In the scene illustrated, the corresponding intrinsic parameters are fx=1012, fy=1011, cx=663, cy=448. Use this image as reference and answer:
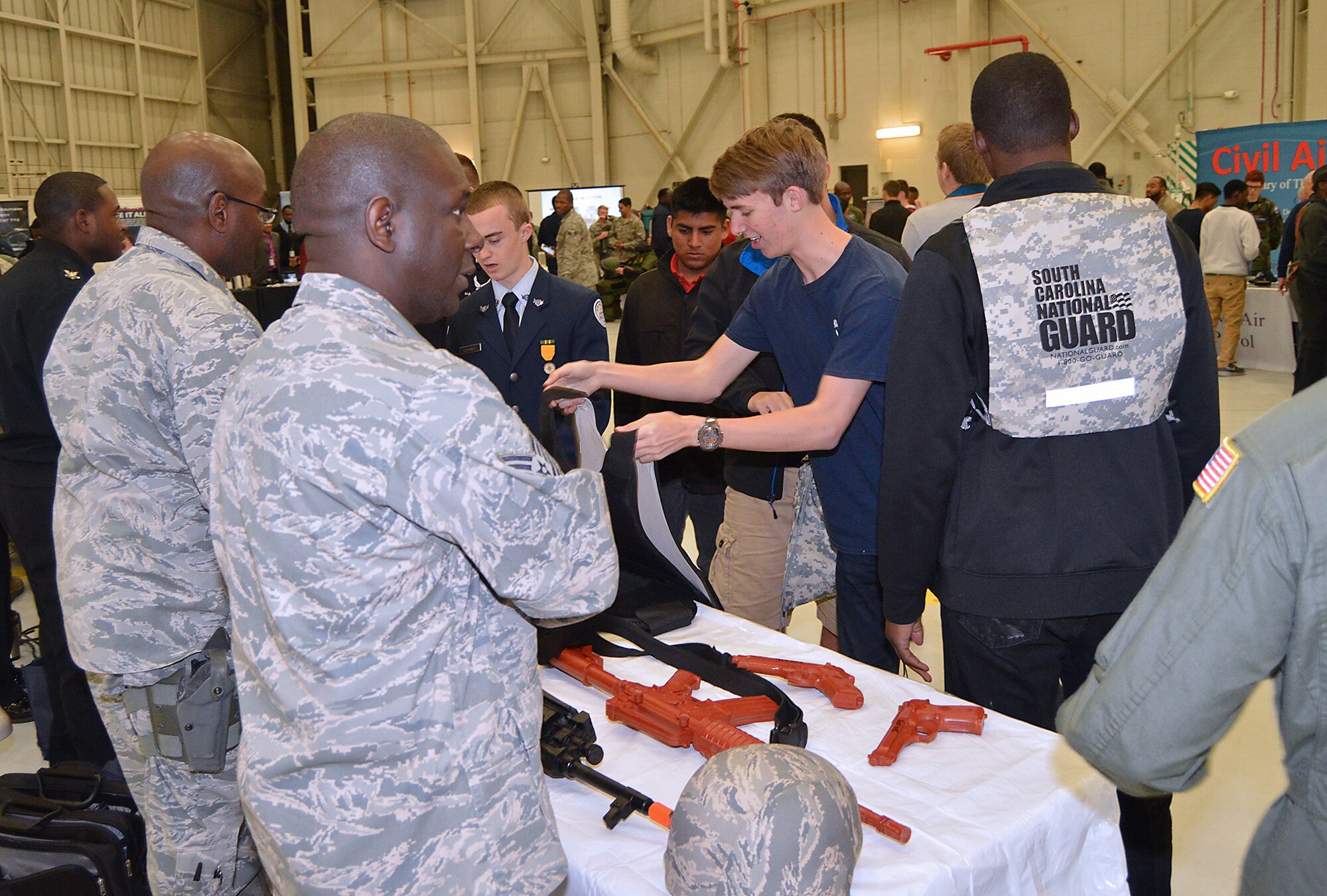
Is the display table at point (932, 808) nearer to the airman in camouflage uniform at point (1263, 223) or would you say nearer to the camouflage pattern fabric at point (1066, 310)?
the camouflage pattern fabric at point (1066, 310)

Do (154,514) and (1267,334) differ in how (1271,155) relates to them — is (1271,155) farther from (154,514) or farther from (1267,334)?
(154,514)

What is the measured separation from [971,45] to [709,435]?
1161 centimetres

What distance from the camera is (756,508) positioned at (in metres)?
2.96

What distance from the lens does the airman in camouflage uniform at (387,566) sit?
42.9 inches

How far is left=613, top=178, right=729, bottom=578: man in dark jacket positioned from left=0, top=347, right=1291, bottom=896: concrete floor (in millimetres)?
801

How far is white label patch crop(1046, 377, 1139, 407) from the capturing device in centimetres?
180

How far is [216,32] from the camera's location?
59.7 ft

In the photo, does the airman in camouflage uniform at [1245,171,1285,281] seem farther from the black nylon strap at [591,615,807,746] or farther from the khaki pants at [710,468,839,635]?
the black nylon strap at [591,615,807,746]

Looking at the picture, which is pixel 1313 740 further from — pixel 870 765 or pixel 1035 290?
pixel 1035 290

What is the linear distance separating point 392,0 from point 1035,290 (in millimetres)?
17487

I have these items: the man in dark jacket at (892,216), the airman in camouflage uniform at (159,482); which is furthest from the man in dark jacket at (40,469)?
the man in dark jacket at (892,216)

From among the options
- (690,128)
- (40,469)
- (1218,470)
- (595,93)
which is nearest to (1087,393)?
(1218,470)

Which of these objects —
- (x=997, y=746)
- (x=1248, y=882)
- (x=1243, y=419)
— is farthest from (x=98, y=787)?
(x=1243, y=419)

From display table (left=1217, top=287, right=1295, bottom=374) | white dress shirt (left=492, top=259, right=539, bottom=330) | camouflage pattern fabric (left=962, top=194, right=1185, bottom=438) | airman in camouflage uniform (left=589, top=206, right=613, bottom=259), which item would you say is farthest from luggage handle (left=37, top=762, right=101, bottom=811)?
airman in camouflage uniform (left=589, top=206, right=613, bottom=259)
